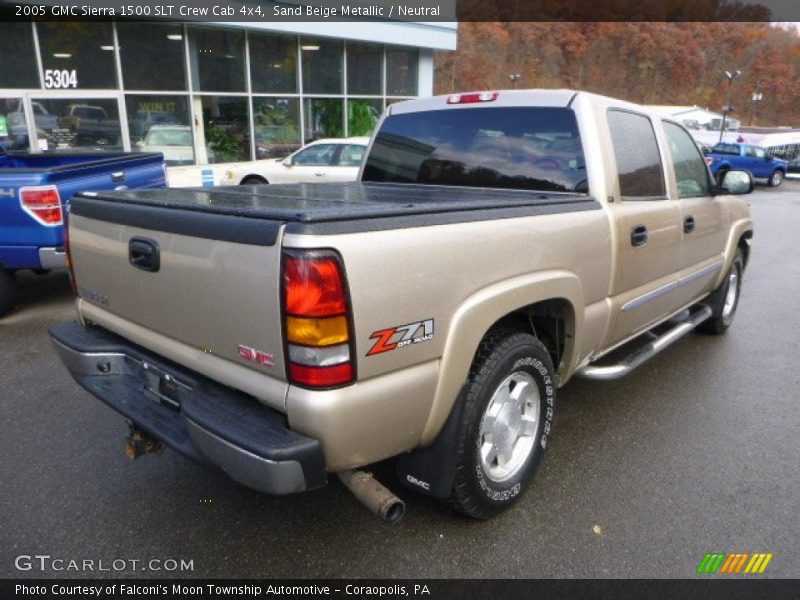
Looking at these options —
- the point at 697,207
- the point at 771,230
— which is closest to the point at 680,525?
the point at 697,207

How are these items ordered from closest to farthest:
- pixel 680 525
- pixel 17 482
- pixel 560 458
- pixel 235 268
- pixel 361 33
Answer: pixel 235 268 < pixel 680 525 < pixel 17 482 < pixel 560 458 < pixel 361 33

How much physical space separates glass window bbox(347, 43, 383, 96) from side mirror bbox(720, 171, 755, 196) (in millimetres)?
15746

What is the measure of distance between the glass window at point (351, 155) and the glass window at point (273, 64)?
7.05 m

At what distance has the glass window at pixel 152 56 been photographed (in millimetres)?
13836

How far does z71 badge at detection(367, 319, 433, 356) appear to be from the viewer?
76.6 inches

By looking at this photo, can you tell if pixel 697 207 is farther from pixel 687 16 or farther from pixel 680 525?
pixel 687 16

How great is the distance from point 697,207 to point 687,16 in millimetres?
82697

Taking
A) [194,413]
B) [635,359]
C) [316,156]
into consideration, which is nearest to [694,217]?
[635,359]

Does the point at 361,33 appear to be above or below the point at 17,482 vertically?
above

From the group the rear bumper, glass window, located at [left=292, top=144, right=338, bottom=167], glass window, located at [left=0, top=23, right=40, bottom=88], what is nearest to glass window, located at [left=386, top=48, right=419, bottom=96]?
glass window, located at [left=292, top=144, right=338, bottom=167]

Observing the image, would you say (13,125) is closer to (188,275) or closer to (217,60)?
(217,60)

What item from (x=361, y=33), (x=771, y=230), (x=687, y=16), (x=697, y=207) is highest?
(x=687, y=16)

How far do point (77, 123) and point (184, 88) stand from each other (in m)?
2.79

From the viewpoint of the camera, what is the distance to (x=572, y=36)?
91750mm
